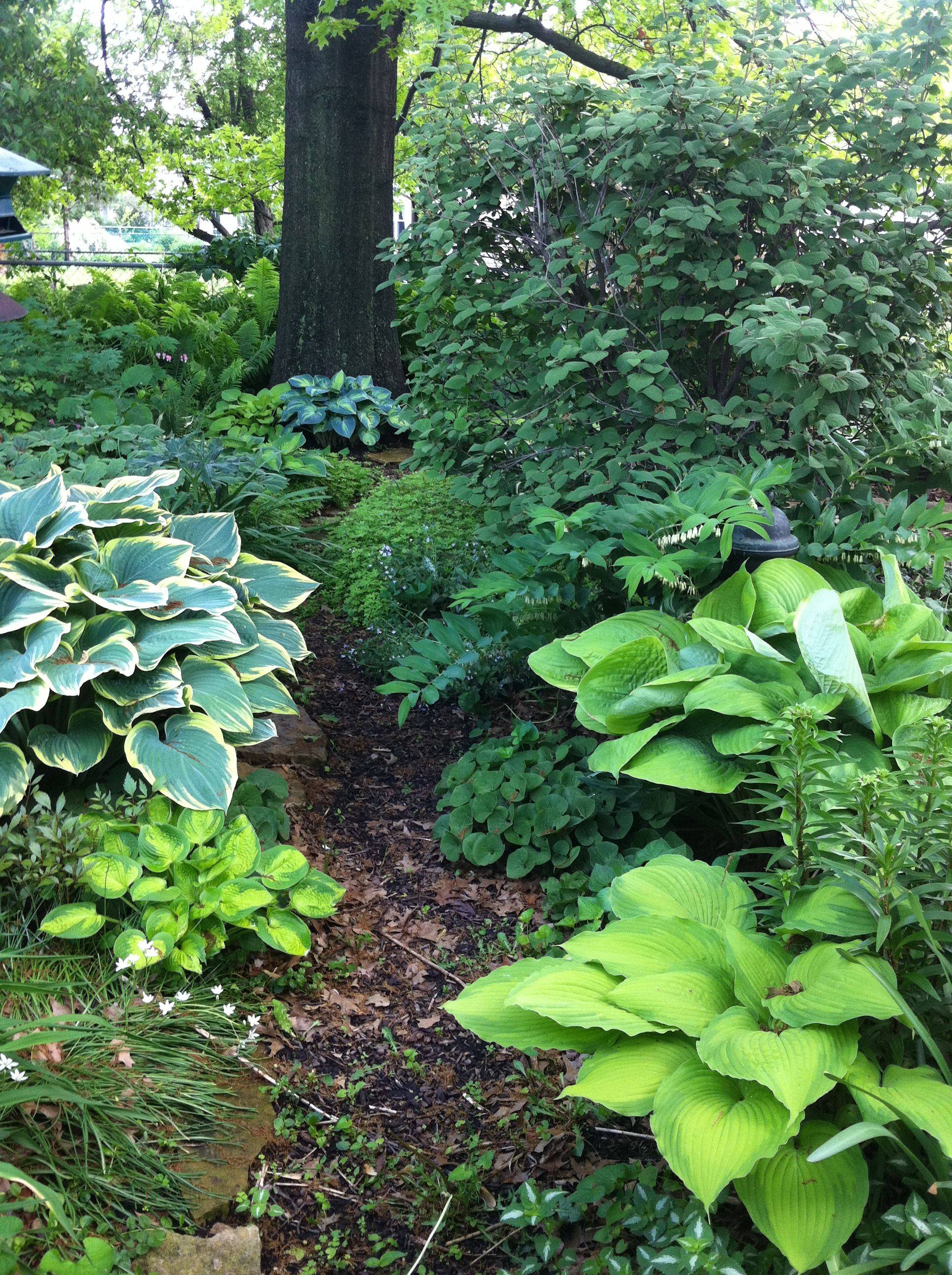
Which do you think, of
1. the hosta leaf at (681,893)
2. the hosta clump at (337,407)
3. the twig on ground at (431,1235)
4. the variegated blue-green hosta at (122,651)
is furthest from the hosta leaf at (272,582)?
the hosta clump at (337,407)

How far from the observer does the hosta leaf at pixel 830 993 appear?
67.9 inches

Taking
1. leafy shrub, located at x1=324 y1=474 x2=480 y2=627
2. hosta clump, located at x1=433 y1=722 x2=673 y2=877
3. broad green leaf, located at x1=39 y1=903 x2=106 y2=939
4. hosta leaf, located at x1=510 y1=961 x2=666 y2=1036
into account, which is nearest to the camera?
hosta leaf, located at x1=510 y1=961 x2=666 y2=1036

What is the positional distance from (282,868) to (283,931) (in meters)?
0.17

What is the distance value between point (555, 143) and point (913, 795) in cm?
288

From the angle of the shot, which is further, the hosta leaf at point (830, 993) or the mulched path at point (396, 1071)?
the mulched path at point (396, 1071)

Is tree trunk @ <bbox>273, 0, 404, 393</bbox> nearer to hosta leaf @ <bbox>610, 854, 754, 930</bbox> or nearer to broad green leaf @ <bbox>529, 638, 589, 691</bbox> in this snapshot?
broad green leaf @ <bbox>529, 638, 589, 691</bbox>

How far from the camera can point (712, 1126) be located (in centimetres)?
167

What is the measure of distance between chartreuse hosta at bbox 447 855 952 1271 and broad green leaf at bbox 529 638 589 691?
2.97ft

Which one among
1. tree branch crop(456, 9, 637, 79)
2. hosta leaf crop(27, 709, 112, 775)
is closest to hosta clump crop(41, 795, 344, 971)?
hosta leaf crop(27, 709, 112, 775)

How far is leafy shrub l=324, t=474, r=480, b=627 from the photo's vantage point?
462cm

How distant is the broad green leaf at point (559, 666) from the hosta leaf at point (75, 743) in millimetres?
1321

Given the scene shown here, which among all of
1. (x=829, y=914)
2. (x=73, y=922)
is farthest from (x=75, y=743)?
(x=829, y=914)

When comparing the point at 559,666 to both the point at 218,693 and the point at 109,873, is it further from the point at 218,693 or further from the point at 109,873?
the point at 109,873

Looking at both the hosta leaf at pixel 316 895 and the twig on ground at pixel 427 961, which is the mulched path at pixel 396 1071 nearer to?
the twig on ground at pixel 427 961
